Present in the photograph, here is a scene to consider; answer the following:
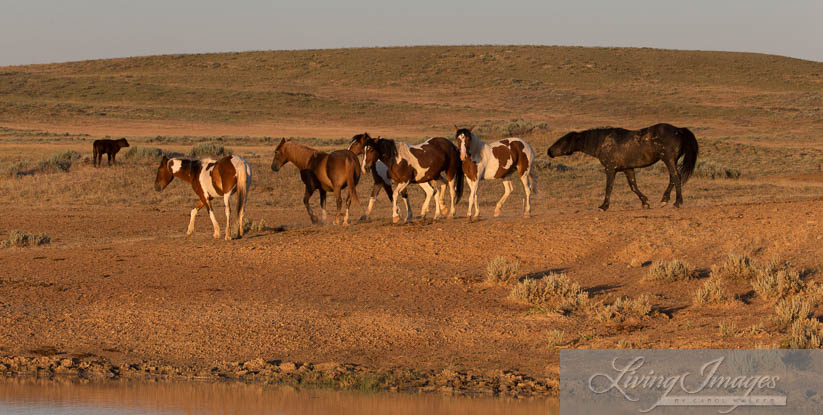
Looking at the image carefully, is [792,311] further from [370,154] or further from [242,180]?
[242,180]

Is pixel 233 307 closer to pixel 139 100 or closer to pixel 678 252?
pixel 678 252

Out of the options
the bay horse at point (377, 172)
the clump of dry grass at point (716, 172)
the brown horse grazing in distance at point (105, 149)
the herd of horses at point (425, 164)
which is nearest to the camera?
the herd of horses at point (425, 164)

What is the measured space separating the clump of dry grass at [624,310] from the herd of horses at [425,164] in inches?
243

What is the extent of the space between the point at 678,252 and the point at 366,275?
4974mm

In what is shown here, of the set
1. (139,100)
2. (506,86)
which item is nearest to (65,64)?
(139,100)

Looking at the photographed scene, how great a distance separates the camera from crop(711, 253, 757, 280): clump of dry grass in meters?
13.9

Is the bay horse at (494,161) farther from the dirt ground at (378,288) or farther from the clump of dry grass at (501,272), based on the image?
the clump of dry grass at (501,272)

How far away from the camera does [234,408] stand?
9203 mm

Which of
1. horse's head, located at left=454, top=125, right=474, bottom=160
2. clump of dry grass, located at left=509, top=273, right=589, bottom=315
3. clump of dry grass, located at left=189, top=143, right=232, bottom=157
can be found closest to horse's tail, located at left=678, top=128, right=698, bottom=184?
horse's head, located at left=454, top=125, right=474, bottom=160

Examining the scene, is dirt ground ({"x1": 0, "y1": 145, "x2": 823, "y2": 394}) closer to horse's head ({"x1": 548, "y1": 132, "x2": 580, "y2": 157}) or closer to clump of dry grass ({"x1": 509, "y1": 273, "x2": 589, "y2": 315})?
clump of dry grass ({"x1": 509, "y1": 273, "x2": 589, "y2": 315})

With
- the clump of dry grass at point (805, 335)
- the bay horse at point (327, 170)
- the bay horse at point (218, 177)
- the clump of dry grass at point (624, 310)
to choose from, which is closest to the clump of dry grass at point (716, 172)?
the bay horse at point (327, 170)

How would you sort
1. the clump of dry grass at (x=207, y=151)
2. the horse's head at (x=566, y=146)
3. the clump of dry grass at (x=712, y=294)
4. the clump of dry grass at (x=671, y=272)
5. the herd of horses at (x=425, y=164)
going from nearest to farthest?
the clump of dry grass at (x=712, y=294), the clump of dry grass at (x=671, y=272), the herd of horses at (x=425, y=164), the horse's head at (x=566, y=146), the clump of dry grass at (x=207, y=151)

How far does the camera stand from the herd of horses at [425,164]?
17969 millimetres

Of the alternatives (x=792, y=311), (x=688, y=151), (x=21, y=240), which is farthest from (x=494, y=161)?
(x=21, y=240)
